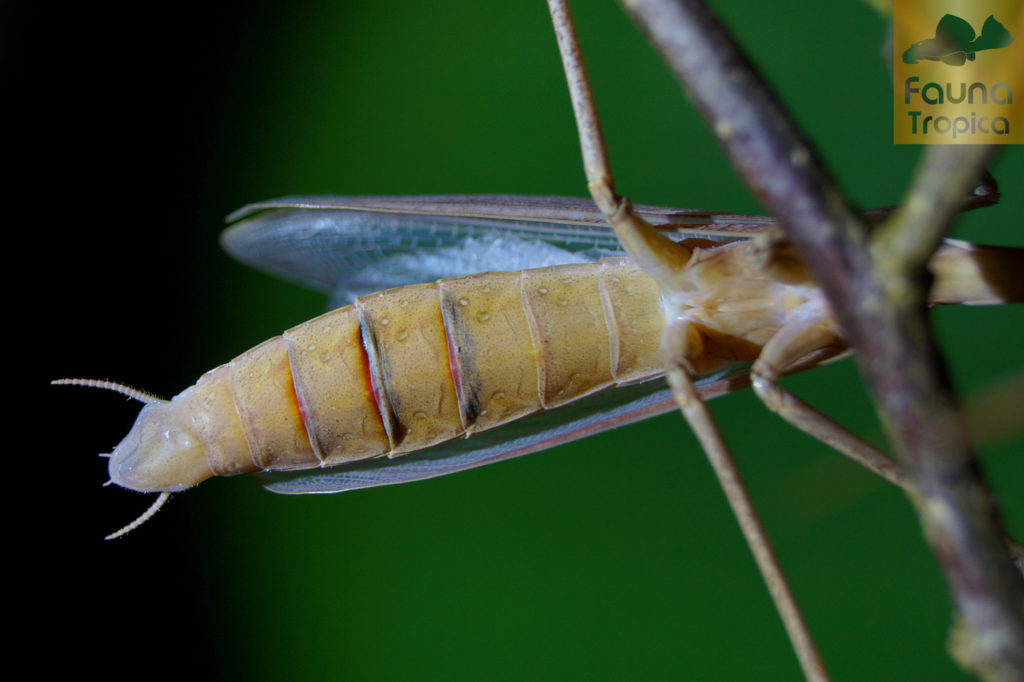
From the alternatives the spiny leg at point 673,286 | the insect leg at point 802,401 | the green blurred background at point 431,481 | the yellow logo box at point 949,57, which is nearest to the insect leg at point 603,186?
the spiny leg at point 673,286

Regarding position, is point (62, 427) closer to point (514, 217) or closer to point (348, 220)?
point (348, 220)

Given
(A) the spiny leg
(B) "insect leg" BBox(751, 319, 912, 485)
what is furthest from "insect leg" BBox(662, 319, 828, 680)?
(B) "insect leg" BBox(751, 319, 912, 485)

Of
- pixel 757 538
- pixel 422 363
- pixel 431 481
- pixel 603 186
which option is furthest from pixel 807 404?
pixel 431 481

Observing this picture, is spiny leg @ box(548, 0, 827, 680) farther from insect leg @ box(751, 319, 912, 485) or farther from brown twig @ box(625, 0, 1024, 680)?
brown twig @ box(625, 0, 1024, 680)

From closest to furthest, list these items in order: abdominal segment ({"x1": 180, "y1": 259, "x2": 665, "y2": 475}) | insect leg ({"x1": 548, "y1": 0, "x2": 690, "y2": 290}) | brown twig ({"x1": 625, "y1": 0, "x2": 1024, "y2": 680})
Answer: brown twig ({"x1": 625, "y1": 0, "x2": 1024, "y2": 680}), insect leg ({"x1": 548, "y1": 0, "x2": 690, "y2": 290}), abdominal segment ({"x1": 180, "y1": 259, "x2": 665, "y2": 475})

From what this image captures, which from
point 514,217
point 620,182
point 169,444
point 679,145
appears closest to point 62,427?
point 169,444

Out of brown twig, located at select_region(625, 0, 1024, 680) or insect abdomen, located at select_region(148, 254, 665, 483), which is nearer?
brown twig, located at select_region(625, 0, 1024, 680)

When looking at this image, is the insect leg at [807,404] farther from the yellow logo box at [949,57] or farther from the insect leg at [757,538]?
the yellow logo box at [949,57]
